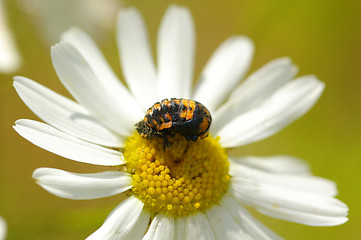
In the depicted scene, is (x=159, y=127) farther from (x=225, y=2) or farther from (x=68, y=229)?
(x=225, y=2)

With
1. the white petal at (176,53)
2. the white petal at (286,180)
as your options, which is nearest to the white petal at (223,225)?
the white petal at (286,180)

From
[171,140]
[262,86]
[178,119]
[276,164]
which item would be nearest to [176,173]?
[171,140]

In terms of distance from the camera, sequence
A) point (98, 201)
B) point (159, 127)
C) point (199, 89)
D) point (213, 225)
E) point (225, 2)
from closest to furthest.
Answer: point (159, 127), point (213, 225), point (199, 89), point (98, 201), point (225, 2)

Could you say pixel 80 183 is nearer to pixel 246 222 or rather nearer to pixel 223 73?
pixel 246 222

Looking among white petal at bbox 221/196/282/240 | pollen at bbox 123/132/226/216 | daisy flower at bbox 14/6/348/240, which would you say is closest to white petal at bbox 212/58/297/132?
daisy flower at bbox 14/6/348/240

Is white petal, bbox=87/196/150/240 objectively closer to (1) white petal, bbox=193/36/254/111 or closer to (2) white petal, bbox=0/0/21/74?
(1) white petal, bbox=193/36/254/111

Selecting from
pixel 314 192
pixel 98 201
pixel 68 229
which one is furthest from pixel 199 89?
pixel 98 201

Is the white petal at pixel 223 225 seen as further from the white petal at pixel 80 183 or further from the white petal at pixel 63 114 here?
the white petal at pixel 63 114
